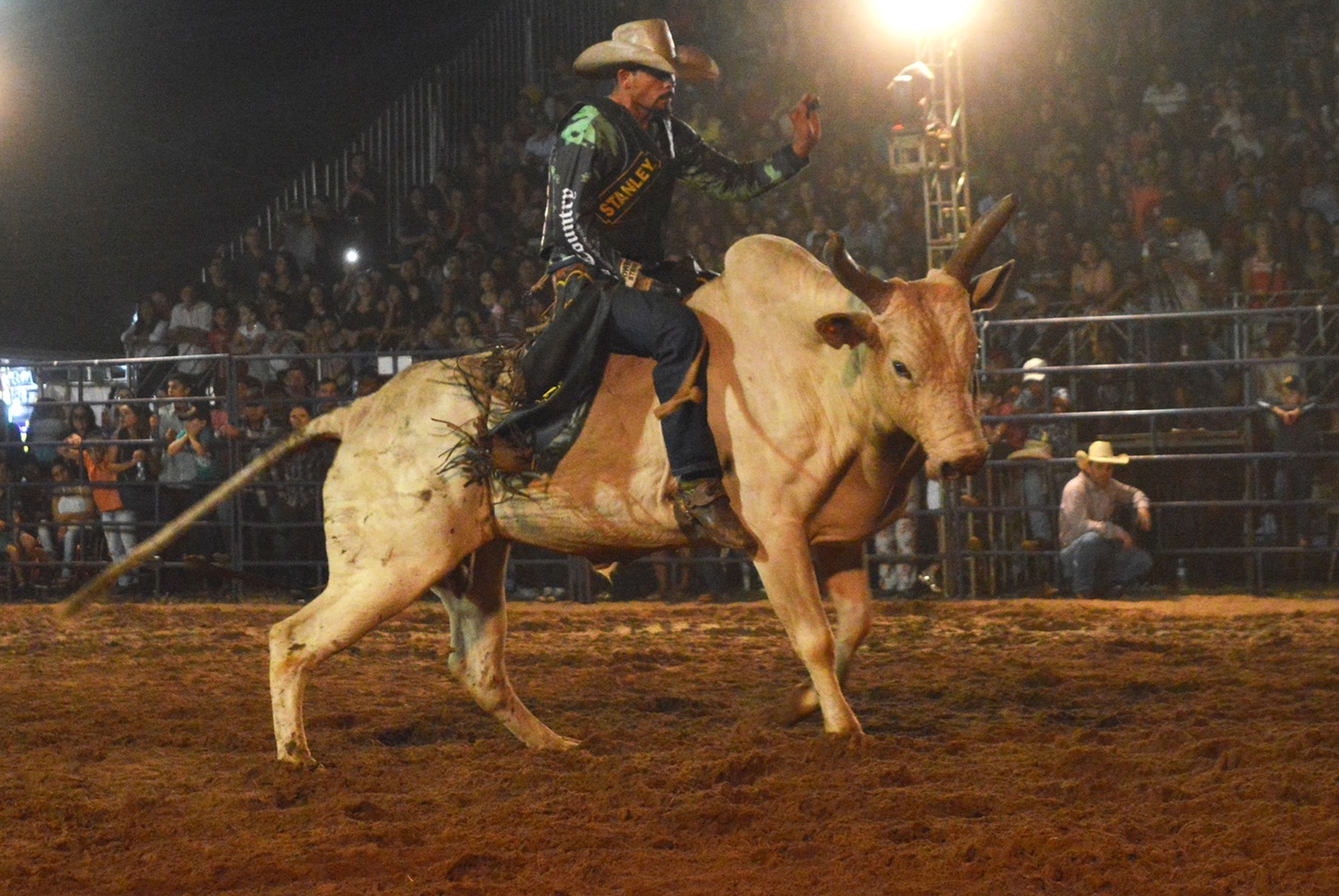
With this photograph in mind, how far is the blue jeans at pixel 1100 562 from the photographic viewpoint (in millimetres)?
10641

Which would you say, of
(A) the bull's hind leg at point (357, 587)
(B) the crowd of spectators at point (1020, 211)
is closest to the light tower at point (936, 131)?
(B) the crowd of spectators at point (1020, 211)

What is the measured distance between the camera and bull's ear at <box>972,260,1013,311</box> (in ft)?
16.7

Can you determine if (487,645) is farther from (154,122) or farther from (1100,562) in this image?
(154,122)

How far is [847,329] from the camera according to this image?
194 inches

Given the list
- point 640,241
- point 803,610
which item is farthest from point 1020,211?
point 803,610

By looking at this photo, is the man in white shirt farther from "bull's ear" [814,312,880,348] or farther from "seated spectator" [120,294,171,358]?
"bull's ear" [814,312,880,348]

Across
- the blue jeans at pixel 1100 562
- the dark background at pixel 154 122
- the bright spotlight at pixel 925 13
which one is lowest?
the blue jeans at pixel 1100 562

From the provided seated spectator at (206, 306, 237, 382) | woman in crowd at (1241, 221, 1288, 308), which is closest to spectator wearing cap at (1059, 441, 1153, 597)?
woman in crowd at (1241, 221, 1288, 308)

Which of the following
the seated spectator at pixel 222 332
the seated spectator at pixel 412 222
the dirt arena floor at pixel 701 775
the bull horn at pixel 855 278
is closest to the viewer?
the dirt arena floor at pixel 701 775

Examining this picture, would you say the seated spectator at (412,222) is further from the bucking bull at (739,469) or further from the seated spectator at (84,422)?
the bucking bull at (739,469)

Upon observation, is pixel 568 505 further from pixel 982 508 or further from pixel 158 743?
pixel 982 508

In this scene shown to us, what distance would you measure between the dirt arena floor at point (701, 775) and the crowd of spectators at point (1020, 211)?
163 inches

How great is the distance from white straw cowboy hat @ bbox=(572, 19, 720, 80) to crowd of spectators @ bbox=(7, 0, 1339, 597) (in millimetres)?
→ 6009

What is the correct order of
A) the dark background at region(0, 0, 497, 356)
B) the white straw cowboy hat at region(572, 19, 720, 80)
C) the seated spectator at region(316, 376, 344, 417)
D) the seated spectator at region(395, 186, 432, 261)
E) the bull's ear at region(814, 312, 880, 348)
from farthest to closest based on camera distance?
the dark background at region(0, 0, 497, 356) → the seated spectator at region(395, 186, 432, 261) → the seated spectator at region(316, 376, 344, 417) → the white straw cowboy hat at region(572, 19, 720, 80) → the bull's ear at region(814, 312, 880, 348)
